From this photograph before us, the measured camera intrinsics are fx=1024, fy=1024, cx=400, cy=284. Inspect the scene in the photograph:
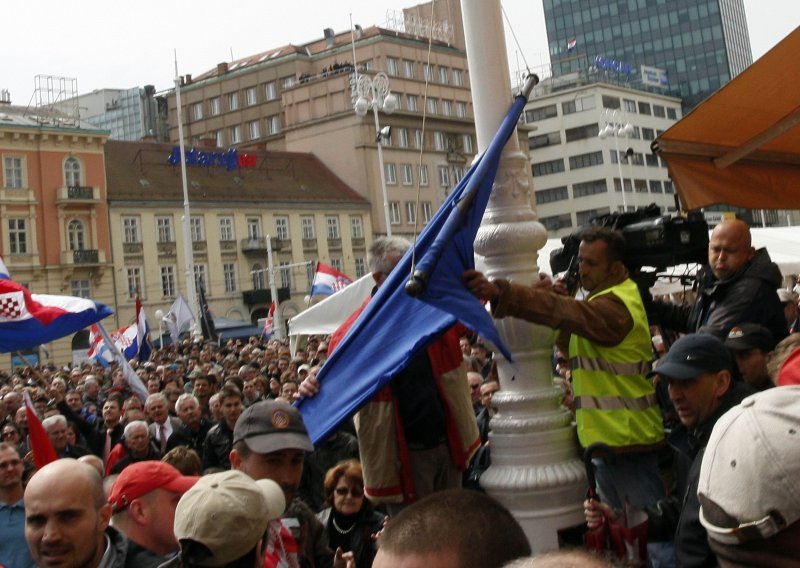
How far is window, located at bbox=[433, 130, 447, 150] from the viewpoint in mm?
76688

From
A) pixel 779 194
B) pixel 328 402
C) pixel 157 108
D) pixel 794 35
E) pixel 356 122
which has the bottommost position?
pixel 328 402

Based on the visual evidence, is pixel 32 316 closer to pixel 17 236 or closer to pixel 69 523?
pixel 69 523

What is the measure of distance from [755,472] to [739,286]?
3.57 meters

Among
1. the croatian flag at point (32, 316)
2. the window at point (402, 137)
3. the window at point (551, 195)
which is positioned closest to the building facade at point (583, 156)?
the window at point (551, 195)

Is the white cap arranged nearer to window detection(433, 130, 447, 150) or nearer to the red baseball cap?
the red baseball cap

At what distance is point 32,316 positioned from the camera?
38.6 feet

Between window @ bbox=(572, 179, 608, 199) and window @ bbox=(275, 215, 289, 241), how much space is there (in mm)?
34771

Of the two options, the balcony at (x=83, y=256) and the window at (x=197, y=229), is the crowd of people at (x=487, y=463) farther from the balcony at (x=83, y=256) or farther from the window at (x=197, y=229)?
the window at (x=197, y=229)

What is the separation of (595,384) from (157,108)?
87.8m

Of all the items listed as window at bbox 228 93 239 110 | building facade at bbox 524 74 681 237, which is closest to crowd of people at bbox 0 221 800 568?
window at bbox 228 93 239 110

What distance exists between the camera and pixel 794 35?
5234 millimetres

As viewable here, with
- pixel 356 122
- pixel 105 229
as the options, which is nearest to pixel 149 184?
pixel 105 229

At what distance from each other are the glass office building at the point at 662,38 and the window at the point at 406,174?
4448cm

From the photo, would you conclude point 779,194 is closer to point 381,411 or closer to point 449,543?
point 381,411
